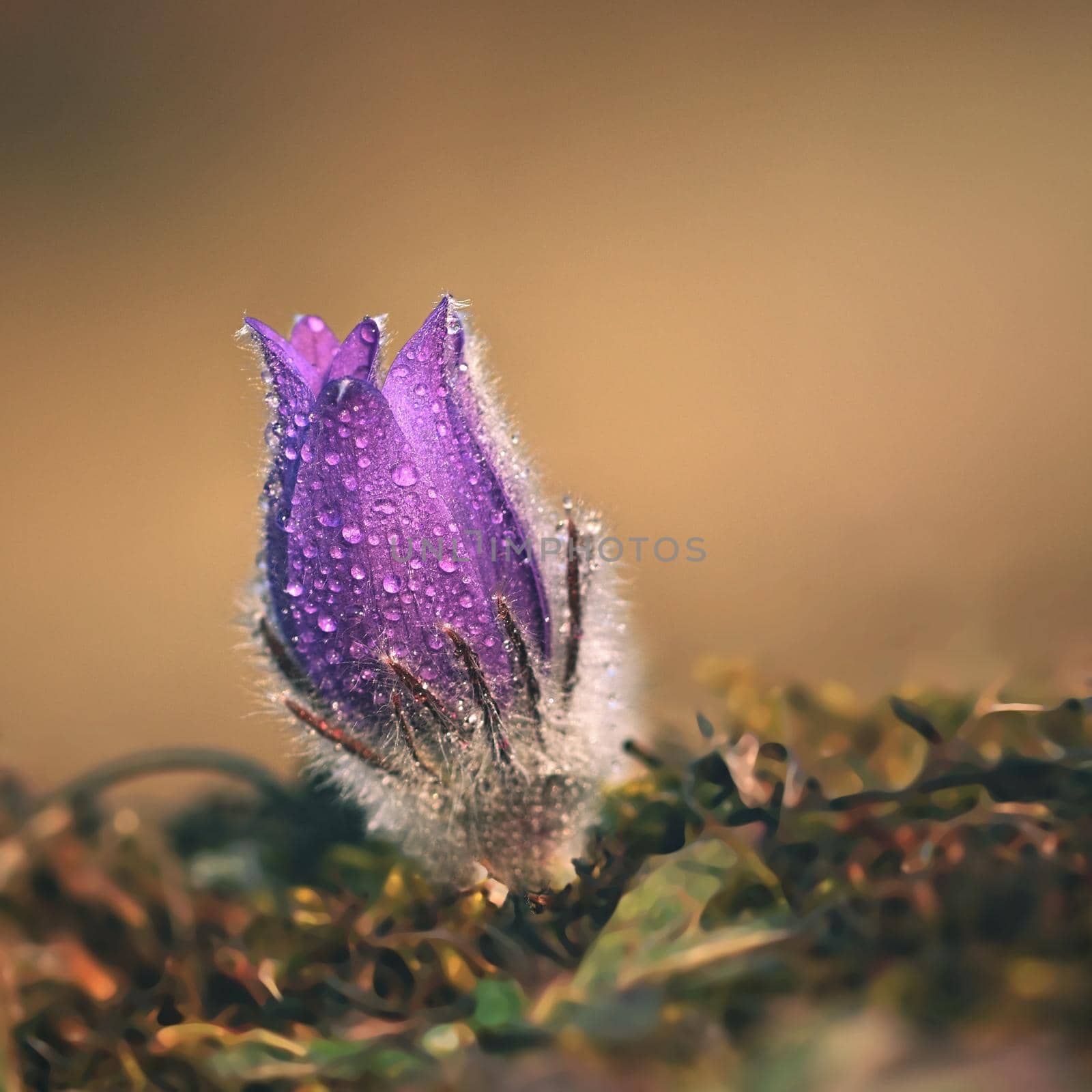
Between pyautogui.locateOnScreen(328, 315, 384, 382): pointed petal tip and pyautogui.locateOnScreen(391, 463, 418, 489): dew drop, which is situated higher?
pyautogui.locateOnScreen(328, 315, 384, 382): pointed petal tip

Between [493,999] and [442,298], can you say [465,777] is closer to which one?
Answer: [493,999]

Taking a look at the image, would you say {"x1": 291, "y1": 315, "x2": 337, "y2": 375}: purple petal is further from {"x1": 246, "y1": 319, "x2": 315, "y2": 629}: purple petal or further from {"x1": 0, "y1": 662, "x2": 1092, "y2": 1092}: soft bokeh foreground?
{"x1": 0, "y1": 662, "x2": 1092, "y2": 1092}: soft bokeh foreground

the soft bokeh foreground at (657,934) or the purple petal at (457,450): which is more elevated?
the purple petal at (457,450)

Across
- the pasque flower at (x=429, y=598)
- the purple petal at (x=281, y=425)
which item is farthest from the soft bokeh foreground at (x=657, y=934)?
the purple petal at (x=281, y=425)

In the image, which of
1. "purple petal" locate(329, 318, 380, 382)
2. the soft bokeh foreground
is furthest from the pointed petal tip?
the soft bokeh foreground

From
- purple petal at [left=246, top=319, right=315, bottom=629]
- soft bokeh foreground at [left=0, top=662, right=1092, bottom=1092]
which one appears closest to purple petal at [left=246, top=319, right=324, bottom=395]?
purple petal at [left=246, top=319, right=315, bottom=629]

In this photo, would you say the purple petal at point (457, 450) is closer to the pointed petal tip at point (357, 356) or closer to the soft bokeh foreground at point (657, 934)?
the pointed petal tip at point (357, 356)

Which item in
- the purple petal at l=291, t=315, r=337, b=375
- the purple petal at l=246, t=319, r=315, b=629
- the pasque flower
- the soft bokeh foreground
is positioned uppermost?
the purple petal at l=291, t=315, r=337, b=375

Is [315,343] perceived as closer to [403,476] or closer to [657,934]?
[403,476]
